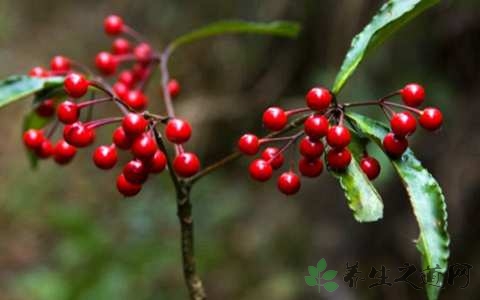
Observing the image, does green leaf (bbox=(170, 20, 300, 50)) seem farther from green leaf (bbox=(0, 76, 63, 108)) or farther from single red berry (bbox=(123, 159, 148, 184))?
single red berry (bbox=(123, 159, 148, 184))

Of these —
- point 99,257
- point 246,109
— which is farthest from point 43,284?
point 246,109

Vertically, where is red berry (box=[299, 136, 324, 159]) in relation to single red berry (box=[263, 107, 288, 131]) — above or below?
below

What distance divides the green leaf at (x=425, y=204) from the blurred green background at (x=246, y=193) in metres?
1.47

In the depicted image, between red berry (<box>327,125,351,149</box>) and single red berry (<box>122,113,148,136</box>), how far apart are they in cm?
25

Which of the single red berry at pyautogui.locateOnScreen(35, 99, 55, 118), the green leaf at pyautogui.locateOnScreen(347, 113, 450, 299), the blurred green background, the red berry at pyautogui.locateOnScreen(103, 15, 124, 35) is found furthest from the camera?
the blurred green background

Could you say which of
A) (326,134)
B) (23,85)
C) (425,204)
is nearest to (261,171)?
(326,134)

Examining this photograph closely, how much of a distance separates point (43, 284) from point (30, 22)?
2.77 m

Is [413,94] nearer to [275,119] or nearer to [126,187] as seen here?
[275,119]

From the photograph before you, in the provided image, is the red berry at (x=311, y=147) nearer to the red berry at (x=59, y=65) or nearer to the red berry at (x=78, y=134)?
the red berry at (x=78, y=134)

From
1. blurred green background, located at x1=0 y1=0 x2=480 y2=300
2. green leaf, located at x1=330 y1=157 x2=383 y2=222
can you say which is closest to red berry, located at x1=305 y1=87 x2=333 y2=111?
green leaf, located at x1=330 y1=157 x2=383 y2=222

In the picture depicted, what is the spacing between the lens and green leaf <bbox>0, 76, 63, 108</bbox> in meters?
1.21

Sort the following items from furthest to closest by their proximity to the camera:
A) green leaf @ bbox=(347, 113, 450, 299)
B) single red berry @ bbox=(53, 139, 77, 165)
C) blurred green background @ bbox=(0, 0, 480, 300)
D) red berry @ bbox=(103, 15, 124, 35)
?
1. blurred green background @ bbox=(0, 0, 480, 300)
2. red berry @ bbox=(103, 15, 124, 35)
3. single red berry @ bbox=(53, 139, 77, 165)
4. green leaf @ bbox=(347, 113, 450, 299)

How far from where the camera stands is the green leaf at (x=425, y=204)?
0.89 metres

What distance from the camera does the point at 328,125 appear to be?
931 mm
